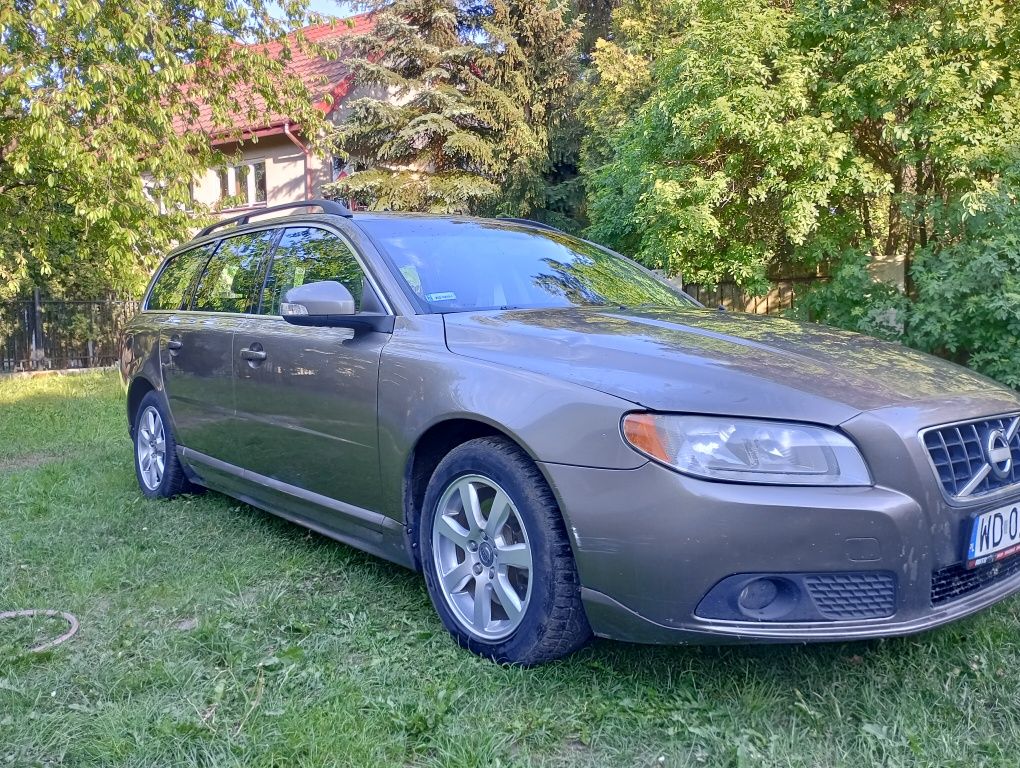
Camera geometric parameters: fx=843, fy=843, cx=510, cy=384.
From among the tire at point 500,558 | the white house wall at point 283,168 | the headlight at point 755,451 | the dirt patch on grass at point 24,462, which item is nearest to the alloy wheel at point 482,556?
the tire at point 500,558

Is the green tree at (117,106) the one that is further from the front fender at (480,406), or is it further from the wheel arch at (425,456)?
the wheel arch at (425,456)

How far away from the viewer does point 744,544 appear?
7.13 feet

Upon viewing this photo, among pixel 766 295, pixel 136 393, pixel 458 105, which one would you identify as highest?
pixel 458 105

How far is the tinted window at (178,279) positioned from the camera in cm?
502

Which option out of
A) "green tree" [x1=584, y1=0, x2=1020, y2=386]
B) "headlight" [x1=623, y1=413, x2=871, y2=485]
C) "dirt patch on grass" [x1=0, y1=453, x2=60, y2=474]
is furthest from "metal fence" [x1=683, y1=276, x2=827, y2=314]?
"headlight" [x1=623, y1=413, x2=871, y2=485]

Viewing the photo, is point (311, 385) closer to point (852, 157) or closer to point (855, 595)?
point (855, 595)

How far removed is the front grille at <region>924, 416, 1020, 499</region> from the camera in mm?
2324

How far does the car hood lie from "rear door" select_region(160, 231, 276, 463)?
1.60 m

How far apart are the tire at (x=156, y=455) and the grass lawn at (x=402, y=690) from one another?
1251mm

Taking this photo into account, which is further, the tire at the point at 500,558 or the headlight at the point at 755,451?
the tire at the point at 500,558

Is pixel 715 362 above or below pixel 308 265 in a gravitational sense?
below

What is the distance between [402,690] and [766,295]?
31.4ft

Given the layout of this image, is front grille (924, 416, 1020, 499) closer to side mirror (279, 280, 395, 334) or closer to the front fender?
the front fender

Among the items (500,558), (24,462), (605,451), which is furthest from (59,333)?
(605,451)
